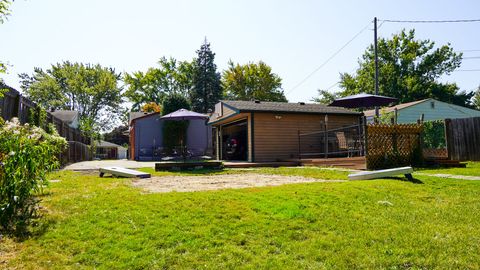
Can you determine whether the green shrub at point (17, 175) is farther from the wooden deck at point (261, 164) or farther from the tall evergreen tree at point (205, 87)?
the tall evergreen tree at point (205, 87)

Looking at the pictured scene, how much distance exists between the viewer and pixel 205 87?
4288cm

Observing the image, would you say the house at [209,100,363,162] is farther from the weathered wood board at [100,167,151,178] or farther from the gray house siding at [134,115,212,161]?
the gray house siding at [134,115,212,161]

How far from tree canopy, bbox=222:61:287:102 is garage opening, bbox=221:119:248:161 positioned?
2305cm

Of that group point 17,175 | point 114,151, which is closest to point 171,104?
point 17,175

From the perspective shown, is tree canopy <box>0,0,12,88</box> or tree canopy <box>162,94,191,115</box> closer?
tree canopy <box>0,0,12,88</box>

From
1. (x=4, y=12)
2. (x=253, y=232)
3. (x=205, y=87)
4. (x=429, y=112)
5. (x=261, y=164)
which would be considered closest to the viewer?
(x=253, y=232)

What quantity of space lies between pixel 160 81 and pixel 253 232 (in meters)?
47.6

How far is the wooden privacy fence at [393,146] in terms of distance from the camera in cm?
968

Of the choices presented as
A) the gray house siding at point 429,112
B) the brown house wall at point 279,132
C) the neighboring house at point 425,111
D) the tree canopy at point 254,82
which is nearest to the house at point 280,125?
the brown house wall at point 279,132

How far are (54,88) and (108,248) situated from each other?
51.1 m

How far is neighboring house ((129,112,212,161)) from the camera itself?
24.6 m

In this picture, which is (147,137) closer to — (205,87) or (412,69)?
(205,87)

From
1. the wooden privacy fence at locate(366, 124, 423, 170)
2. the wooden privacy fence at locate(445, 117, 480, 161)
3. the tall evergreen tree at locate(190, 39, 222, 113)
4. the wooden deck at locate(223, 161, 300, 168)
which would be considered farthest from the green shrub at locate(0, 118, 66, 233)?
the tall evergreen tree at locate(190, 39, 222, 113)

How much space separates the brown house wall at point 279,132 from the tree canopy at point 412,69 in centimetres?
2356
